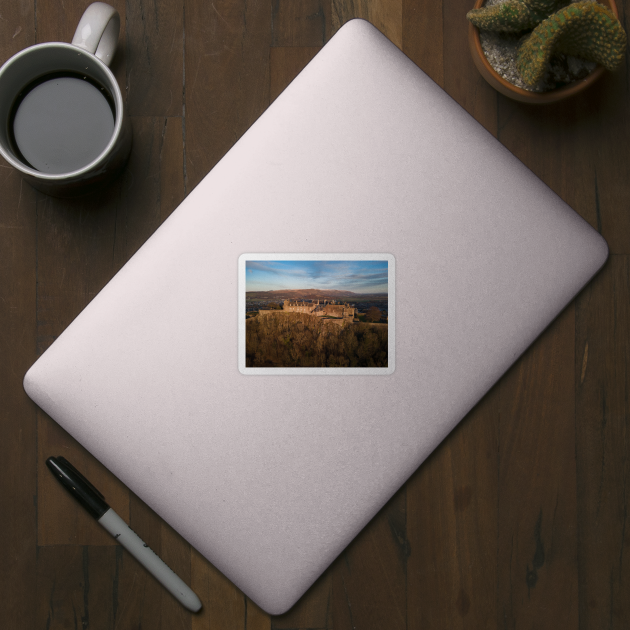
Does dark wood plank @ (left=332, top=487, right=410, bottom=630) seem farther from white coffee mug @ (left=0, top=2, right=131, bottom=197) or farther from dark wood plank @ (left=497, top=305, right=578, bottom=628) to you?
white coffee mug @ (left=0, top=2, right=131, bottom=197)

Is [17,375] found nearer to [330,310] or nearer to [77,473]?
[77,473]

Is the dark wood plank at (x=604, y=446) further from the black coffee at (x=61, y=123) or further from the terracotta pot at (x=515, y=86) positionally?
the black coffee at (x=61, y=123)

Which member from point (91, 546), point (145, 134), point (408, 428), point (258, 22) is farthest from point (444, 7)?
point (91, 546)

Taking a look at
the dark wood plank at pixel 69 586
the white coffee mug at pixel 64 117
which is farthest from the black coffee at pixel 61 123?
the dark wood plank at pixel 69 586

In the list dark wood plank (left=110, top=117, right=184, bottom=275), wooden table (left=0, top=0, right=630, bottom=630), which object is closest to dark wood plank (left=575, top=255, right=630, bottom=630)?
wooden table (left=0, top=0, right=630, bottom=630)

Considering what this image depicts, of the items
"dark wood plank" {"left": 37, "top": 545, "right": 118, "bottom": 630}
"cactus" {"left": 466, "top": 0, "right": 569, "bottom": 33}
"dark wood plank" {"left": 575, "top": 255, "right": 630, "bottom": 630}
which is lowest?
"dark wood plank" {"left": 575, "top": 255, "right": 630, "bottom": 630}

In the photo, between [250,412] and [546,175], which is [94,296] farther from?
[546,175]

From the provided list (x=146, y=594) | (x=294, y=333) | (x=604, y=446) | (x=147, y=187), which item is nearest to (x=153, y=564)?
(x=146, y=594)
